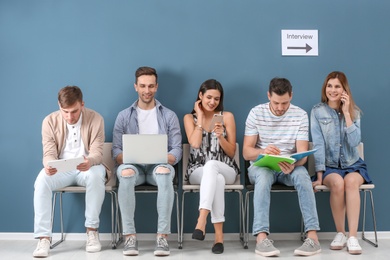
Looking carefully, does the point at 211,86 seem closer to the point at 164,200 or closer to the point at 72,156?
the point at 164,200

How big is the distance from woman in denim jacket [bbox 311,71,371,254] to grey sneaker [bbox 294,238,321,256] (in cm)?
29

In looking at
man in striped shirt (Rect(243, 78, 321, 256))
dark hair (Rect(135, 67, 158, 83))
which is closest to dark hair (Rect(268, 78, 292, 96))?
man in striped shirt (Rect(243, 78, 321, 256))

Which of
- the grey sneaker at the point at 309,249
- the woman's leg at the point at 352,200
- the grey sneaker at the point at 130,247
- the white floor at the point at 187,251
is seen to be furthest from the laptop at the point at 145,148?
the woman's leg at the point at 352,200

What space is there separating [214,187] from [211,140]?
487 millimetres

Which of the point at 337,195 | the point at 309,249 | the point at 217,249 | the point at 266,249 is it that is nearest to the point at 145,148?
the point at 217,249

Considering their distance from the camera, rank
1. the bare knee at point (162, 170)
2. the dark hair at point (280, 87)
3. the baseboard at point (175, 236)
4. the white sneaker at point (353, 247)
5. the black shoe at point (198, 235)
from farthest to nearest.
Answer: the baseboard at point (175, 236)
the dark hair at point (280, 87)
the bare knee at point (162, 170)
the white sneaker at point (353, 247)
the black shoe at point (198, 235)

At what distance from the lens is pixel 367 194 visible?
13.8 feet

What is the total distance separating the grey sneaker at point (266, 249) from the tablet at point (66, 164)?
1.28m

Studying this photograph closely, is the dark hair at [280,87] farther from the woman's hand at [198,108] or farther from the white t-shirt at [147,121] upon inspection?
the white t-shirt at [147,121]

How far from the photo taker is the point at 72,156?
12.6ft

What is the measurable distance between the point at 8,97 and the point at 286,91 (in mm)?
2109

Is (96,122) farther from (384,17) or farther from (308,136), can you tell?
(384,17)

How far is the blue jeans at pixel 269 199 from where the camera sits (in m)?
3.53

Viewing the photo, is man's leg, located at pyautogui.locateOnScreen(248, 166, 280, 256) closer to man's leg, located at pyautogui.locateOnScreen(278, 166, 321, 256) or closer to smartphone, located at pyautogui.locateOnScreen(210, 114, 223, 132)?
man's leg, located at pyautogui.locateOnScreen(278, 166, 321, 256)
